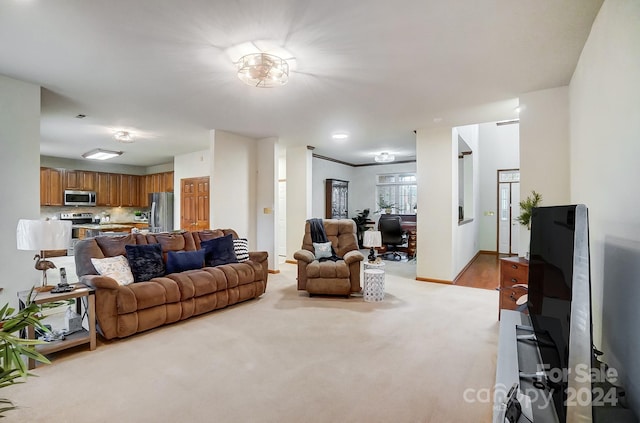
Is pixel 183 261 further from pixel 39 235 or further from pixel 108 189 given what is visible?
pixel 108 189

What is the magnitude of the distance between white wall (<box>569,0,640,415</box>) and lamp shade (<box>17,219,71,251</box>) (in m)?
3.68

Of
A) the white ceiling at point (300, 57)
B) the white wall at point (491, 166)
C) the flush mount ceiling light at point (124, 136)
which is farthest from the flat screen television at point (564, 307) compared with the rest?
the white wall at point (491, 166)

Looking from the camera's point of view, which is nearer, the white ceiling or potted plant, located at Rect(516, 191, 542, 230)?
the white ceiling

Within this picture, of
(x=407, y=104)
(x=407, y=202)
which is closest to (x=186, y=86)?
(x=407, y=104)

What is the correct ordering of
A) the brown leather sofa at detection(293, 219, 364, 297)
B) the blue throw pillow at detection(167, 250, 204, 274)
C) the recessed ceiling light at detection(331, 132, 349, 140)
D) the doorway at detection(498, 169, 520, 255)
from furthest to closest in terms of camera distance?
the doorway at detection(498, 169, 520, 255), the recessed ceiling light at detection(331, 132, 349, 140), the brown leather sofa at detection(293, 219, 364, 297), the blue throw pillow at detection(167, 250, 204, 274)

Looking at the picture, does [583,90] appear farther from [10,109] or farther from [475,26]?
[10,109]

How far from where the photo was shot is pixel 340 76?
316 cm

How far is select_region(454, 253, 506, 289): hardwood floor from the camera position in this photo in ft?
16.7

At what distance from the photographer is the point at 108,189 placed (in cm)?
872

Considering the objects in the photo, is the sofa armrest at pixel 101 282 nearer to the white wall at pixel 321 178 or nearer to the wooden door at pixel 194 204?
the wooden door at pixel 194 204

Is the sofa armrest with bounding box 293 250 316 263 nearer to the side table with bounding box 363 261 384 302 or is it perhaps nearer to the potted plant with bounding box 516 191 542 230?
the side table with bounding box 363 261 384 302

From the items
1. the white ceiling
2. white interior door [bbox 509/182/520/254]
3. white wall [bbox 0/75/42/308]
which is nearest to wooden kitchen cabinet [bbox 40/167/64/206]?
the white ceiling

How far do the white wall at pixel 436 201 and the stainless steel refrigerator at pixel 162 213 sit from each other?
20.2ft

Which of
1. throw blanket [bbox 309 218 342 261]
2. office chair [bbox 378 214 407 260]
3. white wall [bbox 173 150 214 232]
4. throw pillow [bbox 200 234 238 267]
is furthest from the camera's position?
office chair [bbox 378 214 407 260]
